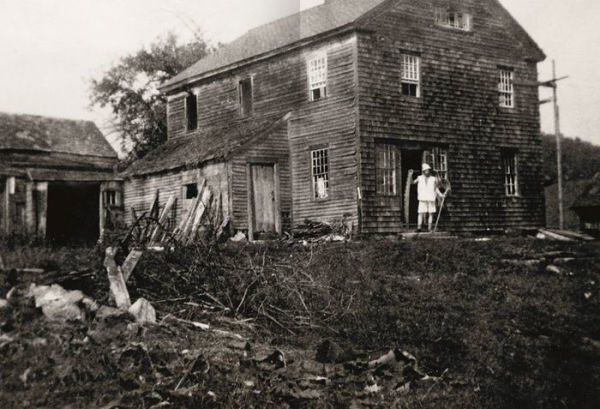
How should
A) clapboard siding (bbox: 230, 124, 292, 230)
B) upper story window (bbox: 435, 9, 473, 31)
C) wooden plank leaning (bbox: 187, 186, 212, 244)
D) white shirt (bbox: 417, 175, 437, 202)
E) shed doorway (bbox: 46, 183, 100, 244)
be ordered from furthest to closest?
shed doorway (bbox: 46, 183, 100, 244)
upper story window (bbox: 435, 9, 473, 31)
clapboard siding (bbox: 230, 124, 292, 230)
wooden plank leaning (bbox: 187, 186, 212, 244)
white shirt (bbox: 417, 175, 437, 202)

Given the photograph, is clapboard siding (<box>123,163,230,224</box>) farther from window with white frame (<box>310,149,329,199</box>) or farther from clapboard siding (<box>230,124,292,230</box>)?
window with white frame (<box>310,149,329,199</box>)

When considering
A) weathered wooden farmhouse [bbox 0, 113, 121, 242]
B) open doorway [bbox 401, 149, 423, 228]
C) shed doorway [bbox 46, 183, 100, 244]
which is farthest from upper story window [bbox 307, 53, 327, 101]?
shed doorway [bbox 46, 183, 100, 244]

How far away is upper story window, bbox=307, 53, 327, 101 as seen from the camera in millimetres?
20156

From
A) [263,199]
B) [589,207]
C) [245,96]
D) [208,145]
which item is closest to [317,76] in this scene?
[245,96]

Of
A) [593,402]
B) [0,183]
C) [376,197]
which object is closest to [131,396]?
[593,402]

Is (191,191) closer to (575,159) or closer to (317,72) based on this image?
(317,72)

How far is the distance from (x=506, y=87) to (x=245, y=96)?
938 cm

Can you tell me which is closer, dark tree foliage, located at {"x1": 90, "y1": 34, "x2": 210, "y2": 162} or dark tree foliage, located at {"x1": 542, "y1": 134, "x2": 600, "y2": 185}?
dark tree foliage, located at {"x1": 90, "y1": 34, "x2": 210, "y2": 162}

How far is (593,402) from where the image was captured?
6.71 m

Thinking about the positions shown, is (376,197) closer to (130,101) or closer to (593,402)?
(593,402)

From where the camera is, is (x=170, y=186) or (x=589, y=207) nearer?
(x=170, y=186)

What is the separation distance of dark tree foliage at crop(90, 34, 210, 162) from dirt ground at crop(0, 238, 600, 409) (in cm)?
2869

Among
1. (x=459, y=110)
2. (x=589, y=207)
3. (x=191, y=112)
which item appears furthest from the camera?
(x=589, y=207)

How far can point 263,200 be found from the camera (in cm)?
2045
